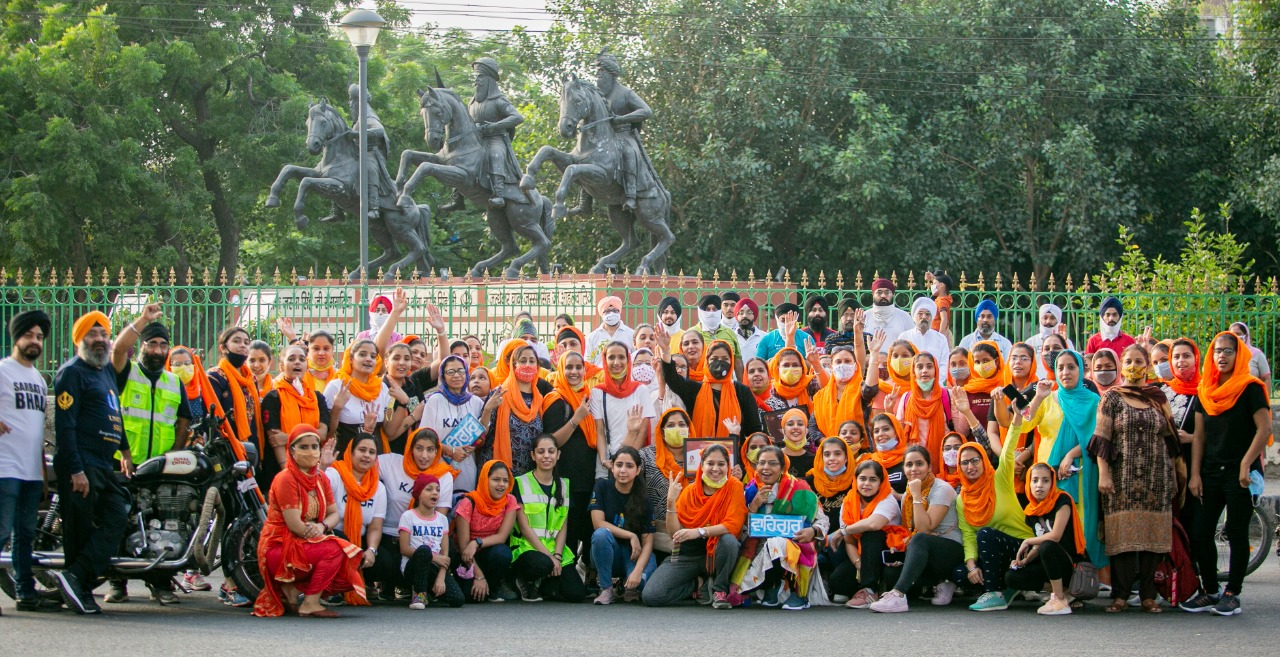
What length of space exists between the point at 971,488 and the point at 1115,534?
2.62 feet

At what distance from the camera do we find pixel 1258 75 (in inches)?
1002

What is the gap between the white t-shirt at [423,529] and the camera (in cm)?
830

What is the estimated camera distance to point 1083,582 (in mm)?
8125

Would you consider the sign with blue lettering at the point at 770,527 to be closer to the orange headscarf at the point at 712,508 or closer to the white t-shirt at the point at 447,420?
the orange headscarf at the point at 712,508

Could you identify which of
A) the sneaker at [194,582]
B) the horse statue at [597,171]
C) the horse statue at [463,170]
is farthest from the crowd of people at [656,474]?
the horse statue at [463,170]

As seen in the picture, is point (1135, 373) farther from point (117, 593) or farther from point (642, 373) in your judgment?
point (117, 593)

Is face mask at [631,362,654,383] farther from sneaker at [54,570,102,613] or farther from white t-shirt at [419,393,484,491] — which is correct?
sneaker at [54,570,102,613]

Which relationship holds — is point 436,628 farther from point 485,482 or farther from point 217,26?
point 217,26

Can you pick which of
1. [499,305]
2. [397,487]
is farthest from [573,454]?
[499,305]

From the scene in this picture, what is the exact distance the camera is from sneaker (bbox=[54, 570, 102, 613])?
7.51m

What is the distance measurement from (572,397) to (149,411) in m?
2.50

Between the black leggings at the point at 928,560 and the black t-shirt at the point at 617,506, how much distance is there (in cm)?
147

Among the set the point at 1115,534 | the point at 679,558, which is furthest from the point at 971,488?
the point at 679,558

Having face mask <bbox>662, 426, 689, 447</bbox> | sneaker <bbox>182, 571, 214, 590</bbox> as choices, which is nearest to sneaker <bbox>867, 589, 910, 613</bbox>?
face mask <bbox>662, 426, 689, 447</bbox>
